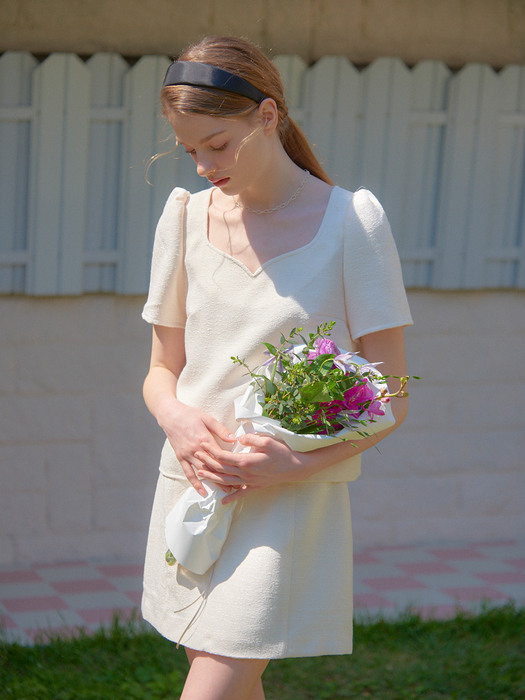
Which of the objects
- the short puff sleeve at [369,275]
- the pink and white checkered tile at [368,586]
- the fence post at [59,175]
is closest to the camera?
the short puff sleeve at [369,275]

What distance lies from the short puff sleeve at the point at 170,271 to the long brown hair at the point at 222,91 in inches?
10.3

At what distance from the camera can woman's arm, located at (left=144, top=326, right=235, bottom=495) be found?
2.31 m

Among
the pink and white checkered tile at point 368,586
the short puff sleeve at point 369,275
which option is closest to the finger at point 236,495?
the short puff sleeve at point 369,275

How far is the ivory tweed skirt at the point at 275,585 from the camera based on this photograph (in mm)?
2234

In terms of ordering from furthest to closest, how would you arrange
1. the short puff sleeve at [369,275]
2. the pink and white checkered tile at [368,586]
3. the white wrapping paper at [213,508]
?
the pink and white checkered tile at [368,586] → the short puff sleeve at [369,275] → the white wrapping paper at [213,508]

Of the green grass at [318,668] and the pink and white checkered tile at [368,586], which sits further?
the pink and white checkered tile at [368,586]

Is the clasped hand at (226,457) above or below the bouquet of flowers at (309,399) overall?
below

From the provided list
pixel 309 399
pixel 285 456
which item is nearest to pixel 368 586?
pixel 285 456

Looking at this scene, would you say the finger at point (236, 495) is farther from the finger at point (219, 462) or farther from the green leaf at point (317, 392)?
the green leaf at point (317, 392)

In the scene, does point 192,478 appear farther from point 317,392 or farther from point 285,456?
point 317,392

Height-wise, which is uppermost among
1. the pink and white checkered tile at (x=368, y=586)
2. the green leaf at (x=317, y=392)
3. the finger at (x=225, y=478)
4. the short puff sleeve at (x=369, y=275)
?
the short puff sleeve at (x=369, y=275)

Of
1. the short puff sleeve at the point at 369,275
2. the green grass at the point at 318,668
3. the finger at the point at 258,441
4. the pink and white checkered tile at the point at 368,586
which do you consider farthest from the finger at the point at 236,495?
the pink and white checkered tile at the point at 368,586

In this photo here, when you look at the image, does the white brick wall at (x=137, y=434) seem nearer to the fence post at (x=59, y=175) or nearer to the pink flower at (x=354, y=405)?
the fence post at (x=59, y=175)

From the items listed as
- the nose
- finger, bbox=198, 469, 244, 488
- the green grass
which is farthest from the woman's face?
the green grass
